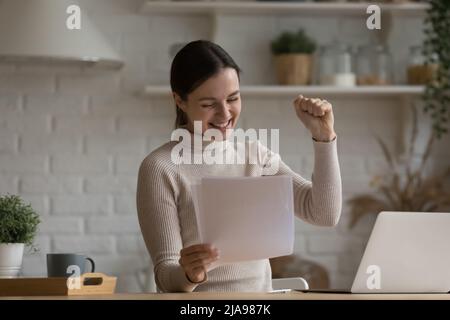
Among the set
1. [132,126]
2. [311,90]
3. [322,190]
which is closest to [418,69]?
[311,90]

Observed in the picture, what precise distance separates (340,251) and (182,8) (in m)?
1.24

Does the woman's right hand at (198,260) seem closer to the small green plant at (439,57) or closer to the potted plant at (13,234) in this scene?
the potted plant at (13,234)

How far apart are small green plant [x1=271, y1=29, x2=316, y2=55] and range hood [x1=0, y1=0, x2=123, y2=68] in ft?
2.53

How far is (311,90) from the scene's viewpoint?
369 centimetres

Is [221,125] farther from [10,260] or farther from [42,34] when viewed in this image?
[42,34]

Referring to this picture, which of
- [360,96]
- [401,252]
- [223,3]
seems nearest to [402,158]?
[360,96]

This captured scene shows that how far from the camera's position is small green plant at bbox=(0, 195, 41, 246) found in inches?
82.7

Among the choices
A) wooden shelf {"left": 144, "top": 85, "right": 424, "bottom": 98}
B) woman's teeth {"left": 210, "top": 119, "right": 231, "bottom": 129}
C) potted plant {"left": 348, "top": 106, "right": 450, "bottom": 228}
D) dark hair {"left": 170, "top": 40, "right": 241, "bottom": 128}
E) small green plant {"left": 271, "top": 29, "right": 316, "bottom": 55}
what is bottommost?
potted plant {"left": 348, "top": 106, "right": 450, "bottom": 228}

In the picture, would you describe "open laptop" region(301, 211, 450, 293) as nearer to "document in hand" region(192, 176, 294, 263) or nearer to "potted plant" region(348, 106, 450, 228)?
"document in hand" region(192, 176, 294, 263)

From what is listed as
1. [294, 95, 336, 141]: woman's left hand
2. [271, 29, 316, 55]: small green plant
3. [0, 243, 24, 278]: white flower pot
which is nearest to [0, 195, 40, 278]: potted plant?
[0, 243, 24, 278]: white flower pot

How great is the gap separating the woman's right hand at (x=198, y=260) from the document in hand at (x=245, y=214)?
2 centimetres

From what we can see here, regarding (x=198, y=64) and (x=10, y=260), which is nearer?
(x=10, y=260)

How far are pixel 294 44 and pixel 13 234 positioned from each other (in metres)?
1.93
